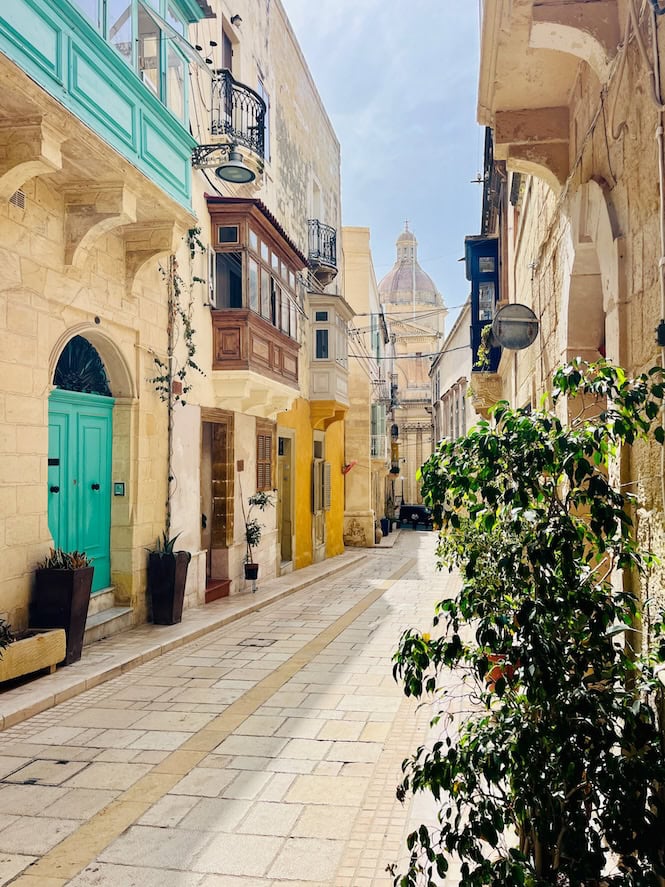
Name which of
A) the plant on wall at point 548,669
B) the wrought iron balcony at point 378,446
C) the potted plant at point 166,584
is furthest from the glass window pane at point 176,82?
the wrought iron balcony at point 378,446

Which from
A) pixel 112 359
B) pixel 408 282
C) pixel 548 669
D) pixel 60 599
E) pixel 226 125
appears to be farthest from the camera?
pixel 408 282

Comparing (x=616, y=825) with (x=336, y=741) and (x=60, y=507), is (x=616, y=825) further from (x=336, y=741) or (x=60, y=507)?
(x=60, y=507)

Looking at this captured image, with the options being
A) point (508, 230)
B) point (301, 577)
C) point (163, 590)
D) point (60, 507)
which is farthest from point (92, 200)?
point (301, 577)

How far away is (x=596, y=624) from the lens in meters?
2.31

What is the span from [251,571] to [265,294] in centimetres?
493

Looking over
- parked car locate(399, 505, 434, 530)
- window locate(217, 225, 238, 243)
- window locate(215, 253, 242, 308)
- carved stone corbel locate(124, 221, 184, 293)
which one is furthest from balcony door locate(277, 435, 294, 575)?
parked car locate(399, 505, 434, 530)

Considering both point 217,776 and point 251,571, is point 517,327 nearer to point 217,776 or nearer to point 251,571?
point 217,776

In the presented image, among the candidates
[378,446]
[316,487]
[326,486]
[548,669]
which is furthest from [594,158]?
[378,446]

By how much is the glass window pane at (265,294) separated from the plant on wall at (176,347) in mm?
1898

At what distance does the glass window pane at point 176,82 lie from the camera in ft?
30.7

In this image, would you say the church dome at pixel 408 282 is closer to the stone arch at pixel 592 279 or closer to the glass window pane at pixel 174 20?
the glass window pane at pixel 174 20

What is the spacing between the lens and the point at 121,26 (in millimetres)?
7348

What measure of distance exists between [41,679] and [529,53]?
625cm

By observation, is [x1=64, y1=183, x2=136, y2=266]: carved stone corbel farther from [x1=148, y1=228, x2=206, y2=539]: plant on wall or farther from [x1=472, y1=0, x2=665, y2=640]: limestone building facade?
[x1=472, y1=0, x2=665, y2=640]: limestone building facade
